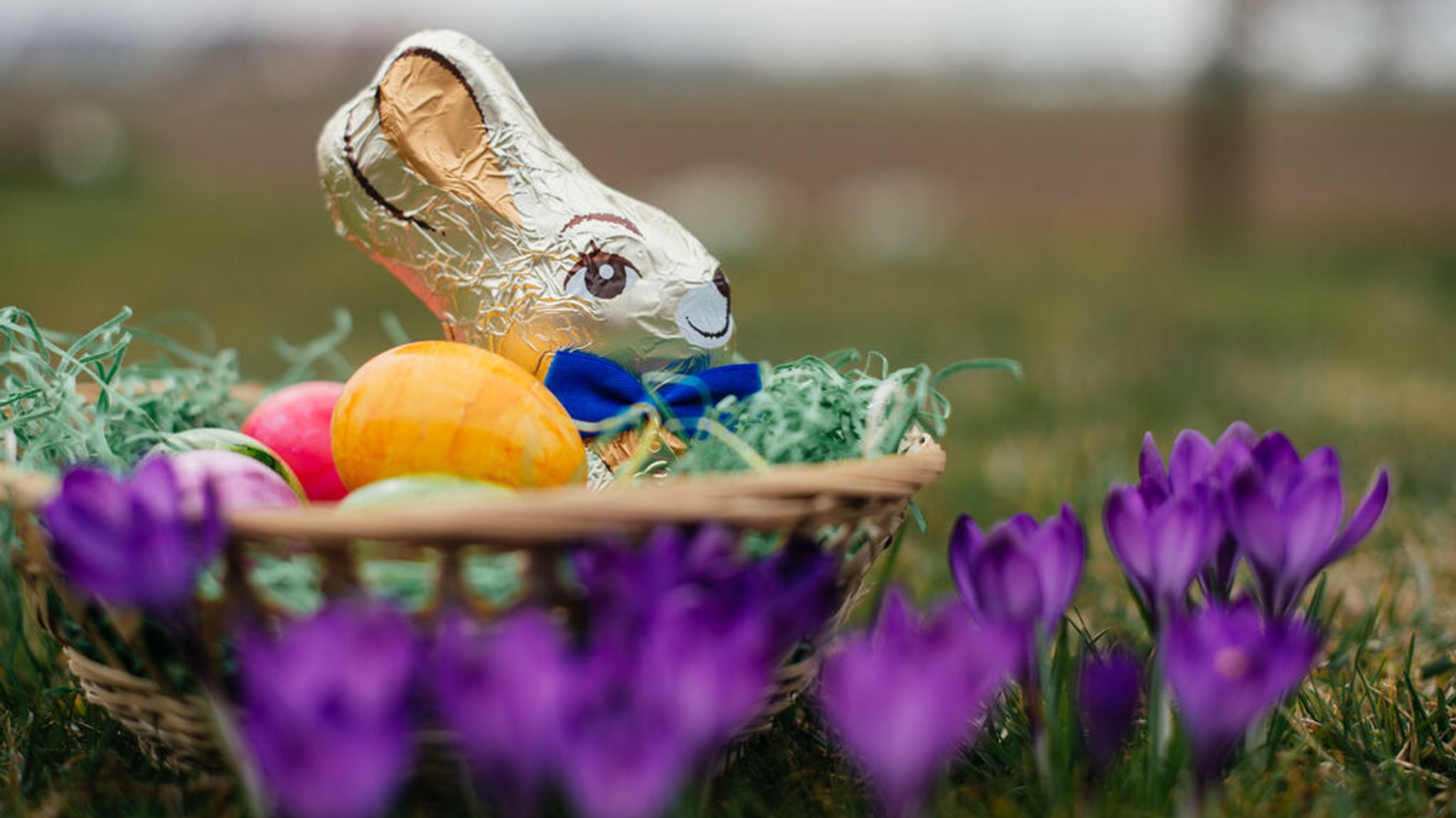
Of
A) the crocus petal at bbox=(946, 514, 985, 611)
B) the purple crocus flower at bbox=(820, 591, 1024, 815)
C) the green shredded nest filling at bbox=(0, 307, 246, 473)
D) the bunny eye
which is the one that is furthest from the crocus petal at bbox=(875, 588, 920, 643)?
the green shredded nest filling at bbox=(0, 307, 246, 473)

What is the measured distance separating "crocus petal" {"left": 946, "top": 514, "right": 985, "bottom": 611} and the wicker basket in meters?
0.05

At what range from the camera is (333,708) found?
0.80 m

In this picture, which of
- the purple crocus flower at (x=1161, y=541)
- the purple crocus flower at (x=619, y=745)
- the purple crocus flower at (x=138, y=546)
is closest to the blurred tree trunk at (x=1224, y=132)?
the purple crocus flower at (x=1161, y=541)

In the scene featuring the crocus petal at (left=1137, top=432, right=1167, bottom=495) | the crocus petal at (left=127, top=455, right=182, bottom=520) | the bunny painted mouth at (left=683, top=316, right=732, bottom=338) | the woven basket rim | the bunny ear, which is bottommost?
the crocus petal at (left=1137, top=432, right=1167, bottom=495)

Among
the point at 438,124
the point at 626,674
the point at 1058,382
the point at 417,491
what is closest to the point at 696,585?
the point at 626,674

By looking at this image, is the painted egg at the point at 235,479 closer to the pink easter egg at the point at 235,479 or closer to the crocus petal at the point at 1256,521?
the pink easter egg at the point at 235,479

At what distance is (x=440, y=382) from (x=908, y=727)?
0.60 metres

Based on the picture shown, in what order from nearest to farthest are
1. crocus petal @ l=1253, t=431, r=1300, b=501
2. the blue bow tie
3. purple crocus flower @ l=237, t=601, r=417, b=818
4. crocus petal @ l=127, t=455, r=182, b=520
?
purple crocus flower @ l=237, t=601, r=417, b=818
crocus petal @ l=127, t=455, r=182, b=520
crocus petal @ l=1253, t=431, r=1300, b=501
the blue bow tie

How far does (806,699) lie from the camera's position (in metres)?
1.30

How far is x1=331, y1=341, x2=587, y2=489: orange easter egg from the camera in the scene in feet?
3.97

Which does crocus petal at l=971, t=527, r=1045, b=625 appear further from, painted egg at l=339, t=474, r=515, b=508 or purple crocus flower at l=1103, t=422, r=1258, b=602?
painted egg at l=339, t=474, r=515, b=508

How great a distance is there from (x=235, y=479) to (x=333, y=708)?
38cm

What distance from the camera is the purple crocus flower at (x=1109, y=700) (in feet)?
3.20

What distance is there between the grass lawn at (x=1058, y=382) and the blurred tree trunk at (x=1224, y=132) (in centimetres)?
50
